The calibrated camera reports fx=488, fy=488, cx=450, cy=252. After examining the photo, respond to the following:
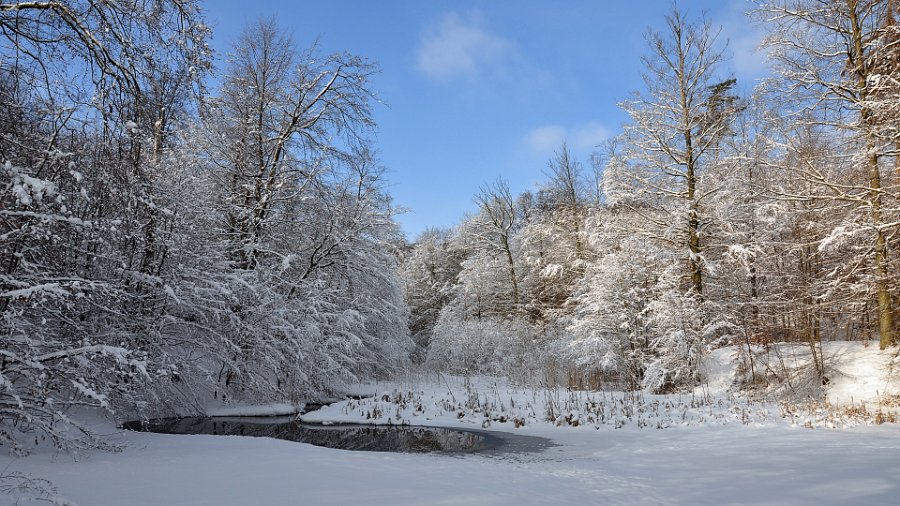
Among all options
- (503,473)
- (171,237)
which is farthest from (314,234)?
(503,473)

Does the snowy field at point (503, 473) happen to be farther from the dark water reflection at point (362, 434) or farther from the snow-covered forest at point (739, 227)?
the snow-covered forest at point (739, 227)

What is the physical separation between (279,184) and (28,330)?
744cm

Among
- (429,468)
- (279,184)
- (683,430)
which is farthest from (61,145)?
(683,430)

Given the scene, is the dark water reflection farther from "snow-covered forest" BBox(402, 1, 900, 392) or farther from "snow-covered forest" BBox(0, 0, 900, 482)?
"snow-covered forest" BBox(402, 1, 900, 392)

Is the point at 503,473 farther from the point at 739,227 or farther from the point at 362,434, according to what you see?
the point at 739,227

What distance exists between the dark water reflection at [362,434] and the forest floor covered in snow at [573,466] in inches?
24.0

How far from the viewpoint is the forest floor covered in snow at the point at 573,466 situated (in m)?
4.21

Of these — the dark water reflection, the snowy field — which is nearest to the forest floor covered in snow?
the snowy field

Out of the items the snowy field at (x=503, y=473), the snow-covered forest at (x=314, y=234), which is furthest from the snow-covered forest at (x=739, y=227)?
the snowy field at (x=503, y=473)

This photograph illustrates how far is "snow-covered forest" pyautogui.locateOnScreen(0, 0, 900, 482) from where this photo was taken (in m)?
5.12

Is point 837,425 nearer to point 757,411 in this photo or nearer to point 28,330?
point 757,411

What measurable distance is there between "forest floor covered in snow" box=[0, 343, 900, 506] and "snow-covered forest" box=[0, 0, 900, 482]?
3.47ft

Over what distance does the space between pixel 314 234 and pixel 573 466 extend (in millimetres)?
12287

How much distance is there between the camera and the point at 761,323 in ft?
38.6
